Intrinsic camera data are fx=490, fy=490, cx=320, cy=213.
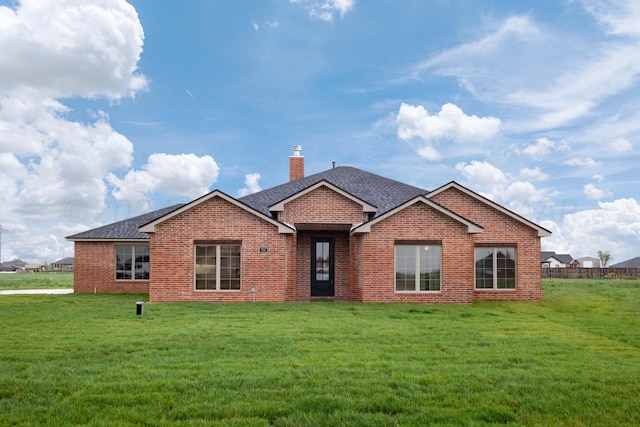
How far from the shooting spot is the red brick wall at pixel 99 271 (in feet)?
81.5

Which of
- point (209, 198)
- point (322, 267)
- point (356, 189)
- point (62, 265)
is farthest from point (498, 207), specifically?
point (62, 265)

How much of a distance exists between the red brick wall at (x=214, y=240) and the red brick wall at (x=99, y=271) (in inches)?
301

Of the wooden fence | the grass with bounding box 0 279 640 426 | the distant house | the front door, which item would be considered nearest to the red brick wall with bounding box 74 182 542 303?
the front door

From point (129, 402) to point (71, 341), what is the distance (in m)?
4.88

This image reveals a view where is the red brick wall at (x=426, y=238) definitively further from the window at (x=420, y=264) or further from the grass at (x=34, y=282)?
the grass at (x=34, y=282)

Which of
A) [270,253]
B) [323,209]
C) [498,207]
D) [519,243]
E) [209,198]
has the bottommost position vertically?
[270,253]

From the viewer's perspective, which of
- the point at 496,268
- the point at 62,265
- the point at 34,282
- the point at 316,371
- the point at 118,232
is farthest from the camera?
the point at 62,265

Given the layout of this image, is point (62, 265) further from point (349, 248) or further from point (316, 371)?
point (316, 371)

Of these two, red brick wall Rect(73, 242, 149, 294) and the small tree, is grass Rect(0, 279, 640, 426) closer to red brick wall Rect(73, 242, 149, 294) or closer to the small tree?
red brick wall Rect(73, 242, 149, 294)

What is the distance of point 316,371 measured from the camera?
7.21 metres

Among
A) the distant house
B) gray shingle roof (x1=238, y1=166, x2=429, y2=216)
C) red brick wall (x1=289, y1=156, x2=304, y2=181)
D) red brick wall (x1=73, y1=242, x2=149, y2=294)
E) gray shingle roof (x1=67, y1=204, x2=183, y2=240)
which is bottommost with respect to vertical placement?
the distant house

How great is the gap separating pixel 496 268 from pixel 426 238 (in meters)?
4.58

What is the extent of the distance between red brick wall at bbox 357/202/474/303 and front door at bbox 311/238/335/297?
291 cm

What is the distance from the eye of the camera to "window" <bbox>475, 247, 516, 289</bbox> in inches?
814
